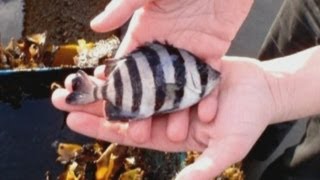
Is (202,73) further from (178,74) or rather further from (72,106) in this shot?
(72,106)

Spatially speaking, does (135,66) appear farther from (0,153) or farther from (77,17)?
(77,17)

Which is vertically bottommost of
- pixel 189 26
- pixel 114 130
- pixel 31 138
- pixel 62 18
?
pixel 31 138

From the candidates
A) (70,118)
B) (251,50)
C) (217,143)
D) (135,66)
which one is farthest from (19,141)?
(251,50)

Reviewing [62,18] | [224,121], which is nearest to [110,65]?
[224,121]

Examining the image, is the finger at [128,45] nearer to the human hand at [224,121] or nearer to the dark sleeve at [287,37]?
the human hand at [224,121]

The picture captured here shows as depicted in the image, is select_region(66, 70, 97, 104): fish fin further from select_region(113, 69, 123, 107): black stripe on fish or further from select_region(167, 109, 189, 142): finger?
select_region(167, 109, 189, 142): finger

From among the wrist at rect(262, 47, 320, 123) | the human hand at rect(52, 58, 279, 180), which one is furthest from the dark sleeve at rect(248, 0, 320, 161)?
the human hand at rect(52, 58, 279, 180)

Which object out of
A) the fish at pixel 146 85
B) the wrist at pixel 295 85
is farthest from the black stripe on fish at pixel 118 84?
the wrist at pixel 295 85
